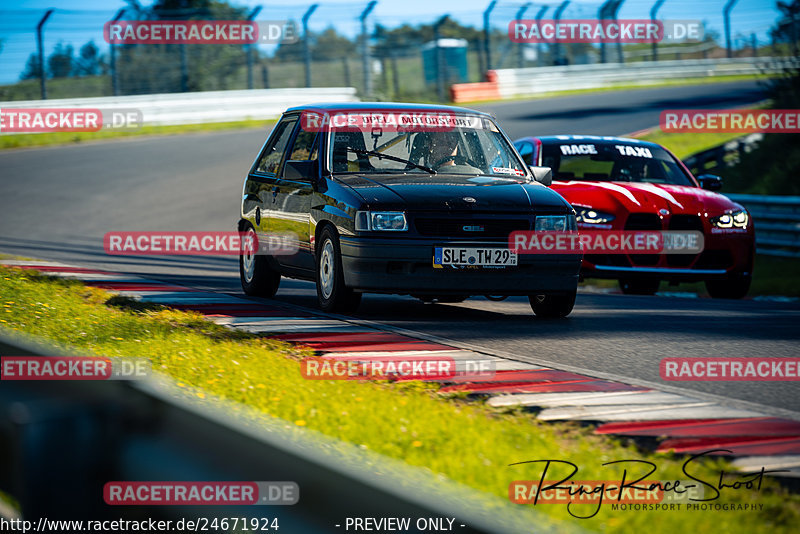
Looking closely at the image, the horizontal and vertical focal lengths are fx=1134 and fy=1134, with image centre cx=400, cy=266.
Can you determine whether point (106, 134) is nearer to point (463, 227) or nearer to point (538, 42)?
point (538, 42)

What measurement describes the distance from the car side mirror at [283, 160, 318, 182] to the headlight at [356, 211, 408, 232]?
967 millimetres

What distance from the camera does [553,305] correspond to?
8672 mm

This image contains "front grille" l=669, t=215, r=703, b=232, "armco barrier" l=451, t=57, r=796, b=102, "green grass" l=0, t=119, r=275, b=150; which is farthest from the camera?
"armco barrier" l=451, t=57, r=796, b=102

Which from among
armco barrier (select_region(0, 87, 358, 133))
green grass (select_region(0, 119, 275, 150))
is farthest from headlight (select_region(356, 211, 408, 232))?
armco barrier (select_region(0, 87, 358, 133))

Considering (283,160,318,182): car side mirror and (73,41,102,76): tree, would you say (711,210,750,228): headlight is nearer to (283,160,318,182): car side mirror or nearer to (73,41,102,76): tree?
(283,160,318,182): car side mirror

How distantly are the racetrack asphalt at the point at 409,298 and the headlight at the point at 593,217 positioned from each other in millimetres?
726

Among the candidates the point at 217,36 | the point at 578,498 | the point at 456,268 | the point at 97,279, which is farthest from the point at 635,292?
the point at 217,36

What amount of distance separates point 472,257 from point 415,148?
4.62 ft

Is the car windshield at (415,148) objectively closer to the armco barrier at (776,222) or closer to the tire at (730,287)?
the tire at (730,287)

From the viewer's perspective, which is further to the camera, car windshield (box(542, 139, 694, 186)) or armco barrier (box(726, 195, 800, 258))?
armco barrier (box(726, 195, 800, 258))

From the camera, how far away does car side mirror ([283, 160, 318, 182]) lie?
8648 mm

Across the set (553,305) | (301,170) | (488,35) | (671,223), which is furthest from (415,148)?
(488,35)

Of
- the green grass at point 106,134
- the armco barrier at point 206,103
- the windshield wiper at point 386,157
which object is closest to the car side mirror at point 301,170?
the windshield wiper at point 386,157

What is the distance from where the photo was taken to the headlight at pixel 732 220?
10.9m
